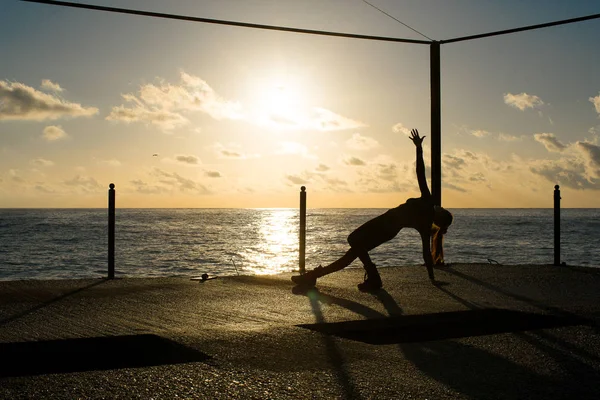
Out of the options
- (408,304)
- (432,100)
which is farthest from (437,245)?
(408,304)

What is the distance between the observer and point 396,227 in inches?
347

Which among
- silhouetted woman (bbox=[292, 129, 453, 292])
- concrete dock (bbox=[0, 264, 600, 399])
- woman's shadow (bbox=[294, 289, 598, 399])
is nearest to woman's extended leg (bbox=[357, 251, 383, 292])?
silhouetted woman (bbox=[292, 129, 453, 292])

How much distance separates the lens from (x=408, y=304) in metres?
7.54

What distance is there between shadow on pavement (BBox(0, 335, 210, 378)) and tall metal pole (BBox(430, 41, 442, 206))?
787 centimetres

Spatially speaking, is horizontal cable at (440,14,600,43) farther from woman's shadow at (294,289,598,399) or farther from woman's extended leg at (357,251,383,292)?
woman's shadow at (294,289,598,399)

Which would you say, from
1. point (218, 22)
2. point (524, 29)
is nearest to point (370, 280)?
point (218, 22)

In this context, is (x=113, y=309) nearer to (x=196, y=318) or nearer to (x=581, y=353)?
(x=196, y=318)

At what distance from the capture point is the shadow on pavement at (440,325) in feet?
20.0

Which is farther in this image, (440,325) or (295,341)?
(440,325)

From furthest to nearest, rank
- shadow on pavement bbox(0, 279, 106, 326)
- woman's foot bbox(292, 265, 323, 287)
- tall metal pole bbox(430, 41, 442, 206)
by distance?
1. tall metal pole bbox(430, 41, 442, 206)
2. woman's foot bbox(292, 265, 323, 287)
3. shadow on pavement bbox(0, 279, 106, 326)

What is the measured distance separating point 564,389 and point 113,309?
189 inches

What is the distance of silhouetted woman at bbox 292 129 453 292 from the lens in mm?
8391

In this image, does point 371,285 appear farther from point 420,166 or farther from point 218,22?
point 218,22

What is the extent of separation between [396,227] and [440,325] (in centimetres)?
240
